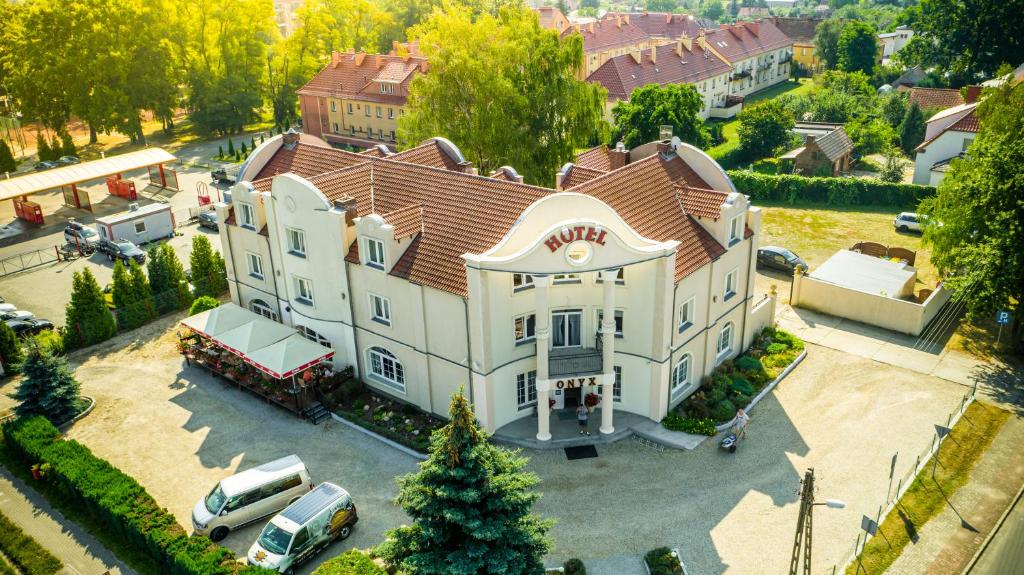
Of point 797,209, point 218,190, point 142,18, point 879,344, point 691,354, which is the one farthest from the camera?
point 142,18

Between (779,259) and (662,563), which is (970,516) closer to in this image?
(662,563)

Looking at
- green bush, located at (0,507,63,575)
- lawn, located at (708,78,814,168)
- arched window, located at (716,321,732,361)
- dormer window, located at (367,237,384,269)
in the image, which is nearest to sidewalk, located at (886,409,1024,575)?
arched window, located at (716,321,732,361)

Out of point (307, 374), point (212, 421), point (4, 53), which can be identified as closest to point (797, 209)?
point (307, 374)

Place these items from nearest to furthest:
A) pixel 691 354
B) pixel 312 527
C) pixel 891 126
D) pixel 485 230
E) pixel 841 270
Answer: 1. pixel 312 527
2. pixel 485 230
3. pixel 691 354
4. pixel 841 270
5. pixel 891 126

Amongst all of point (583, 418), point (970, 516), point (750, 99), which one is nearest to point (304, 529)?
point (583, 418)

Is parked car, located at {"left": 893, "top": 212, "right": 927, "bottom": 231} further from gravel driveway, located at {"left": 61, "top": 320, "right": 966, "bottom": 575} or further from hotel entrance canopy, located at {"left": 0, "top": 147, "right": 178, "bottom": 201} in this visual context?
hotel entrance canopy, located at {"left": 0, "top": 147, "right": 178, "bottom": 201}

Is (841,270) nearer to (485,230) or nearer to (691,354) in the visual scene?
(691,354)
